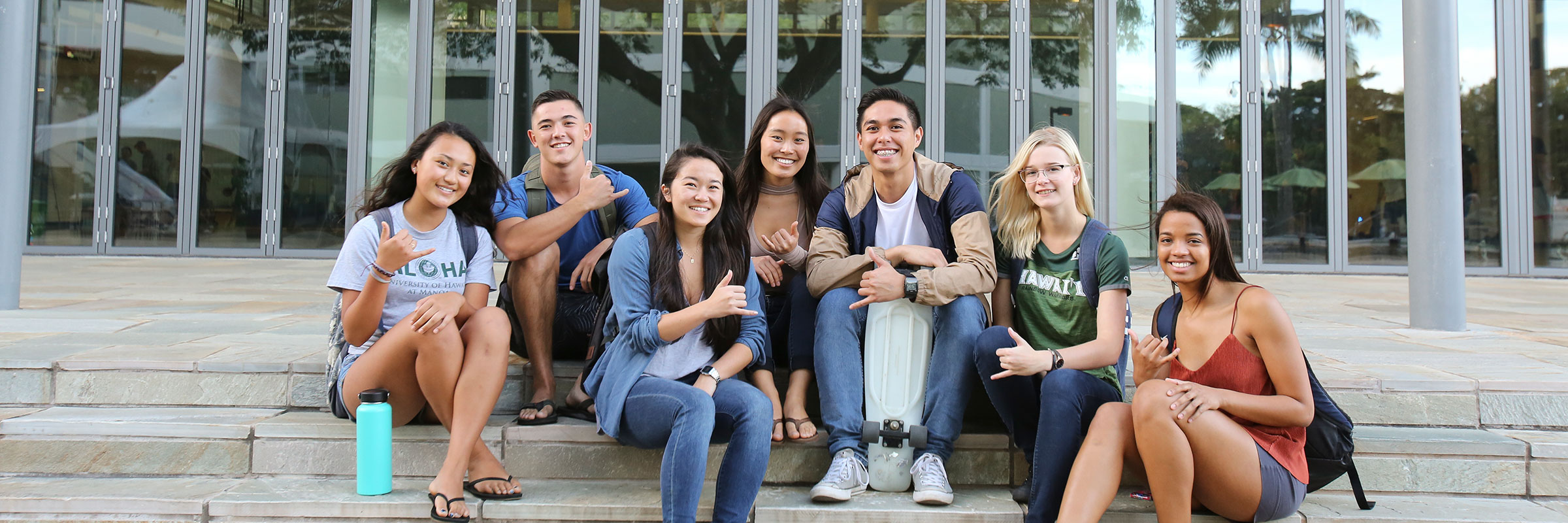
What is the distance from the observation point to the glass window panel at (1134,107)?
9414 millimetres

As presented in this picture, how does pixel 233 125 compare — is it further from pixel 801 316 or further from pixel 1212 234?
pixel 1212 234

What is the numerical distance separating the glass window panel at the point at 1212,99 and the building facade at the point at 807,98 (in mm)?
24

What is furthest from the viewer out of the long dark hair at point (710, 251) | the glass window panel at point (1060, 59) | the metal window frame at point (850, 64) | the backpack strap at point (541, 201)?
the glass window panel at point (1060, 59)

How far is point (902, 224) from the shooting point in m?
3.12

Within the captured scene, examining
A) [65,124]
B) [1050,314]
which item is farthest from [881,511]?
[65,124]

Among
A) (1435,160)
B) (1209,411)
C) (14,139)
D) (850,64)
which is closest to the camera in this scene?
(1209,411)

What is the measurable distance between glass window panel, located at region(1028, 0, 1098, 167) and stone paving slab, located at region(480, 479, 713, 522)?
7.61 meters

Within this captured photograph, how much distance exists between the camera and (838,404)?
280 cm

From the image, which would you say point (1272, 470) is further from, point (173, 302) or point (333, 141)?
point (333, 141)

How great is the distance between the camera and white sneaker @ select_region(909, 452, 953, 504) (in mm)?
2607

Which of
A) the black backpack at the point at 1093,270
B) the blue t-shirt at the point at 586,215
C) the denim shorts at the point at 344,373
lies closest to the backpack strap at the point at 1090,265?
the black backpack at the point at 1093,270

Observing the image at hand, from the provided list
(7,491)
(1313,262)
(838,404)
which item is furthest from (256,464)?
(1313,262)

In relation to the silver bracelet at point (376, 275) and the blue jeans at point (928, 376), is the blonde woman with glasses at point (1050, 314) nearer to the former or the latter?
Result: the blue jeans at point (928, 376)

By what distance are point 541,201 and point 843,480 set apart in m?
1.46
